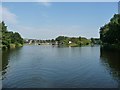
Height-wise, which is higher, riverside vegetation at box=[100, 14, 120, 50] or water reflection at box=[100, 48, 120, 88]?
riverside vegetation at box=[100, 14, 120, 50]

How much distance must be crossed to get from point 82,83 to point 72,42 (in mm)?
144090

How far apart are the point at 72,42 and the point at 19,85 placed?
5706 inches

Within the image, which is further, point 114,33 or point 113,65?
point 114,33

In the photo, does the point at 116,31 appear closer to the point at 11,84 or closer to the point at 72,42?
the point at 11,84

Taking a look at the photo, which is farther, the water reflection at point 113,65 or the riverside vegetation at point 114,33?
the riverside vegetation at point 114,33

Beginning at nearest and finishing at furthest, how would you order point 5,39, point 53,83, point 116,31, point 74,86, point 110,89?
point 110,89 → point 74,86 → point 53,83 → point 116,31 → point 5,39

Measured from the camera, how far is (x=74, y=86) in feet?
58.7

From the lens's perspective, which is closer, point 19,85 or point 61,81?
point 19,85

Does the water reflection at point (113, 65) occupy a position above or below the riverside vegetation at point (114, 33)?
below

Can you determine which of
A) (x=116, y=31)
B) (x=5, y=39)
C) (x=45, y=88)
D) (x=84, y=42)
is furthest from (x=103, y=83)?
(x=84, y=42)

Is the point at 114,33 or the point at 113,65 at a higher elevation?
the point at 114,33

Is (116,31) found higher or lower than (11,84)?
higher

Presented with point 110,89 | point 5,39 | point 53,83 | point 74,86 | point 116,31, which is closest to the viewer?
point 110,89

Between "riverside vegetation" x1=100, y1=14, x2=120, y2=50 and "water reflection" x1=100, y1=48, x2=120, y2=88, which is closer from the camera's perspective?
"water reflection" x1=100, y1=48, x2=120, y2=88
